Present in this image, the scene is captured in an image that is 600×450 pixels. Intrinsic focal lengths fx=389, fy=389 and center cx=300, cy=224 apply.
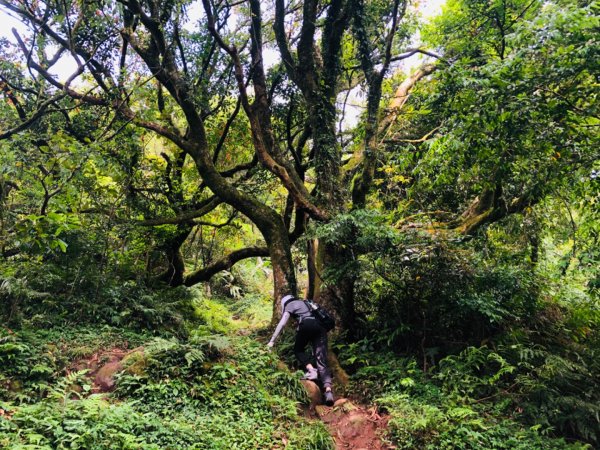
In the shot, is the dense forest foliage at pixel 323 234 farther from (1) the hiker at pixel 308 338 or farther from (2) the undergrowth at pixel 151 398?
(1) the hiker at pixel 308 338

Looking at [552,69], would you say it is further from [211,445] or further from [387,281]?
[211,445]

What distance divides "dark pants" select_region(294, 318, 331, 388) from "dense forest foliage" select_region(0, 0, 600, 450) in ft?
1.82

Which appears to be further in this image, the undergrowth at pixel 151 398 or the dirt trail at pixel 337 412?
the dirt trail at pixel 337 412

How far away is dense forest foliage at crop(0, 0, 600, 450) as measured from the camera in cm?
528

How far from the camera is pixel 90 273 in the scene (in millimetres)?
9297

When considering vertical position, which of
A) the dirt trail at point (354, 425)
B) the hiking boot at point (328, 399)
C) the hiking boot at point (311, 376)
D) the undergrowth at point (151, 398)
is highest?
the undergrowth at point (151, 398)

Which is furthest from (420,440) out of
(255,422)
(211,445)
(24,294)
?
(24,294)

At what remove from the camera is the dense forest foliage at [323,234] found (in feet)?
17.3

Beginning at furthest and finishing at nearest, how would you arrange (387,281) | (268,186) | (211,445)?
(268,186) < (387,281) < (211,445)

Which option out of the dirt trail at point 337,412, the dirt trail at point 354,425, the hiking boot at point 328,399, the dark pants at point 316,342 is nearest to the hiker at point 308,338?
the dark pants at point 316,342

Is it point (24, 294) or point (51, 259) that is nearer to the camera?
point (24, 294)

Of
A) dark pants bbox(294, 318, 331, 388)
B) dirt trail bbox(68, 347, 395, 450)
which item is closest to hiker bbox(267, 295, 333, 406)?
dark pants bbox(294, 318, 331, 388)

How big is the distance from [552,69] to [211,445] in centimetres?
622

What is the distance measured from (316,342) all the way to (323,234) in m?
2.07
